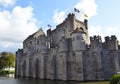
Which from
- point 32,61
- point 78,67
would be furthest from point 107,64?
point 32,61

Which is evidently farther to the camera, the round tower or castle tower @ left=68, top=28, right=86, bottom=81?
the round tower

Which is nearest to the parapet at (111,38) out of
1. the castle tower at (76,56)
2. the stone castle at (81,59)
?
the stone castle at (81,59)

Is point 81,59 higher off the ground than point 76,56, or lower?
Answer: lower

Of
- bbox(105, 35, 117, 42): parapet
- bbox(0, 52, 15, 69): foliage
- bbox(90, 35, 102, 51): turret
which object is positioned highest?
bbox(105, 35, 117, 42): parapet

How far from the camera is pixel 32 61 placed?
54.6 metres

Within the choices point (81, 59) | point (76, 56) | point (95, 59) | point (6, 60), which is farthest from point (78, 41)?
point (6, 60)

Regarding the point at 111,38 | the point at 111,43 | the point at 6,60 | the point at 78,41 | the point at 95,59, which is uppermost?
the point at 111,38

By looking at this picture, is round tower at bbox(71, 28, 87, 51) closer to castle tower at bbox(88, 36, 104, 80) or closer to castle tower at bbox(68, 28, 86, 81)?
castle tower at bbox(68, 28, 86, 81)

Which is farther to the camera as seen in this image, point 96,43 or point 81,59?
point 81,59

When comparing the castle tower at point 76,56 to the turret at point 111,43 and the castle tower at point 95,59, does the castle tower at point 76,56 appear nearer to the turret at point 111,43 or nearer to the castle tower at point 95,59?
the castle tower at point 95,59

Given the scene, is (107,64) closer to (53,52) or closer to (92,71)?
(92,71)

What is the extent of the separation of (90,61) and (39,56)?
54.2 ft

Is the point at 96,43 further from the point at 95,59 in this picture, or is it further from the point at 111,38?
Result: the point at 111,38

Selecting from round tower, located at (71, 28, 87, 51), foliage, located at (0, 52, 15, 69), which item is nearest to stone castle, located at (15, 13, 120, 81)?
round tower, located at (71, 28, 87, 51)
